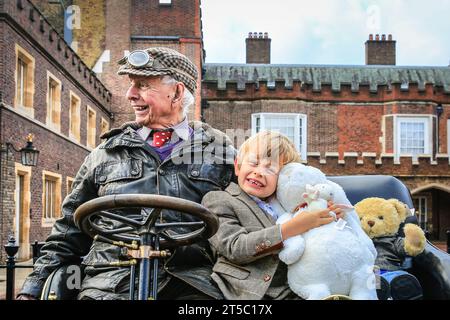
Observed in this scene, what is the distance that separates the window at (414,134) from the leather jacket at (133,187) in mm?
22449

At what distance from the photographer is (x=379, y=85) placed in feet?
79.4

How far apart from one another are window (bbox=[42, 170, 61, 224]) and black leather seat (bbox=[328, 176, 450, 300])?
12572mm

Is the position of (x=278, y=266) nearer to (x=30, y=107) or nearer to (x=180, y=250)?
(x=180, y=250)

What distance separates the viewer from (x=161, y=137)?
276 cm

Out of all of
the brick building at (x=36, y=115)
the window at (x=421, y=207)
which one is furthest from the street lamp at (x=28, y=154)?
the window at (x=421, y=207)

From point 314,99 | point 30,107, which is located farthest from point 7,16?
point 314,99

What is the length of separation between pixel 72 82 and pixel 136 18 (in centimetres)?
749

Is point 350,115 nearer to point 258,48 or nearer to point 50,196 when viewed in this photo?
point 258,48

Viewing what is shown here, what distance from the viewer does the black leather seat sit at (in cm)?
295

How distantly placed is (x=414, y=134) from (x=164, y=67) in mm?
23046

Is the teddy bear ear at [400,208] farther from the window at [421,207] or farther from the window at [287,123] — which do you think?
the window at [421,207]

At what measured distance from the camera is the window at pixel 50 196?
50.7 ft

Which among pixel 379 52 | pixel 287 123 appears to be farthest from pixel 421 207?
pixel 379 52

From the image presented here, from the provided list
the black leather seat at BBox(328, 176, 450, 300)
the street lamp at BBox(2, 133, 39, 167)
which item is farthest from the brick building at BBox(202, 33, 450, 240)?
the black leather seat at BBox(328, 176, 450, 300)
